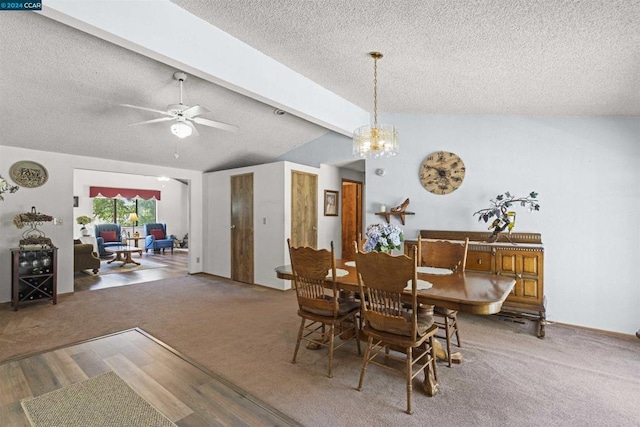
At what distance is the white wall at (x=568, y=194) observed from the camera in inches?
128

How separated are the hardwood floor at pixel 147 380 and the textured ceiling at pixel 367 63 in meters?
2.62

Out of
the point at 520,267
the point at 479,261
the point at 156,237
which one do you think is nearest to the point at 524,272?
the point at 520,267

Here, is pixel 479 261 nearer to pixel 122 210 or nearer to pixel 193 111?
pixel 193 111

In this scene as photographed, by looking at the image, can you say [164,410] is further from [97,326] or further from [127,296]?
[127,296]

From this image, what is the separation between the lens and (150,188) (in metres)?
10.6

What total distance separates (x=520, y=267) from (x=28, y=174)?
6.64 m

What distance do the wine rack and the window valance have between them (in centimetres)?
610

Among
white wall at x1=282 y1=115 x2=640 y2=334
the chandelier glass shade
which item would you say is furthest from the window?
white wall at x1=282 y1=115 x2=640 y2=334

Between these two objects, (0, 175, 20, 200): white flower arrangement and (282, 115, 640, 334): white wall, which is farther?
(0, 175, 20, 200): white flower arrangement

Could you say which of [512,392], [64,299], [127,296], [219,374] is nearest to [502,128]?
[512,392]

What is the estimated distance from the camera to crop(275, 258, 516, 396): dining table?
181cm

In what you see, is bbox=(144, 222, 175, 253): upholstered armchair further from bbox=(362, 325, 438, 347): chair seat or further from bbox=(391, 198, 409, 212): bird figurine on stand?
bbox=(362, 325, 438, 347): chair seat

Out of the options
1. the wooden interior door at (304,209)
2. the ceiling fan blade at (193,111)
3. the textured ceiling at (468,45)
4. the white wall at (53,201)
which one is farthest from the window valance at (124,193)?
the textured ceiling at (468,45)

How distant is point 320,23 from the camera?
7.53ft
